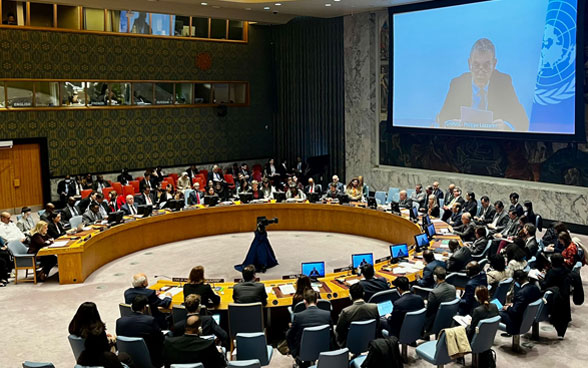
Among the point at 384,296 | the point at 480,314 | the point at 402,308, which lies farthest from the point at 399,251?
the point at 480,314

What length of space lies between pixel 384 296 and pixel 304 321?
1223 mm

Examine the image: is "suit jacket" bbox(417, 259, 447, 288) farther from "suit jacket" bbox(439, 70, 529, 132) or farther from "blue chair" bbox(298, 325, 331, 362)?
"suit jacket" bbox(439, 70, 529, 132)

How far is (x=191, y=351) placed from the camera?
531 cm

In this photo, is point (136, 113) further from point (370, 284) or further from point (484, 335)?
point (484, 335)

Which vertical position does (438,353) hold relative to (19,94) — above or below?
below

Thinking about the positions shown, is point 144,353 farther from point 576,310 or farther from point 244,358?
point 576,310

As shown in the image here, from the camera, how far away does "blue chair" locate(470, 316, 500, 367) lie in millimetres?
6148

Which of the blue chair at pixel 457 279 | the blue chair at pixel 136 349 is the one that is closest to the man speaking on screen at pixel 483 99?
the blue chair at pixel 457 279

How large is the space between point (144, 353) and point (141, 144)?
1361 cm

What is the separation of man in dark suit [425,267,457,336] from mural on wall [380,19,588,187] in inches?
305

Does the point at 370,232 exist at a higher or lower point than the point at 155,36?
lower

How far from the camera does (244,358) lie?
19.7 feet

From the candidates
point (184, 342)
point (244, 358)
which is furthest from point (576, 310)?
point (184, 342)

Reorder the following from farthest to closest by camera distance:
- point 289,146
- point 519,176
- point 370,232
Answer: point 289,146
point 519,176
point 370,232
